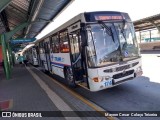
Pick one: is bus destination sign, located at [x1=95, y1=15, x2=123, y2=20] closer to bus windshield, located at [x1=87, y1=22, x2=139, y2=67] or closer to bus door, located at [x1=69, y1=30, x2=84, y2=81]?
bus windshield, located at [x1=87, y1=22, x2=139, y2=67]

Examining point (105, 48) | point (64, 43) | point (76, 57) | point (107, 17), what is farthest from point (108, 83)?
point (64, 43)

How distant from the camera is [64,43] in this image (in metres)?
9.72

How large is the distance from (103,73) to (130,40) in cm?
183

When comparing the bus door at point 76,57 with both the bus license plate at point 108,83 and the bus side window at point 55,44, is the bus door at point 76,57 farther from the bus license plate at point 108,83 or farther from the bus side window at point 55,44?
the bus side window at point 55,44

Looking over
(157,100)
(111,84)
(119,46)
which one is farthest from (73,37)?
(157,100)

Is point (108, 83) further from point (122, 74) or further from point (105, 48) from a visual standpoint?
point (105, 48)

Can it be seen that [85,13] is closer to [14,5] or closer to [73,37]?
[73,37]

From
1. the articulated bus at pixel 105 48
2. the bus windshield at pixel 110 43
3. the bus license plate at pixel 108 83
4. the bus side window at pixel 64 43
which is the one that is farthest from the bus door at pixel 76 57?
the bus license plate at pixel 108 83

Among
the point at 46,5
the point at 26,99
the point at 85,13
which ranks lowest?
the point at 26,99

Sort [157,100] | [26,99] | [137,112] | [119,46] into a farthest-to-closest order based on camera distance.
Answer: [26,99] < [119,46] < [157,100] < [137,112]

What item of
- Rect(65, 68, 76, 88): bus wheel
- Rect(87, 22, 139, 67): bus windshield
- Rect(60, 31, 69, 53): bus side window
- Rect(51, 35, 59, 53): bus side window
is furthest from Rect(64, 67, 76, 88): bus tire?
Rect(87, 22, 139, 67): bus windshield

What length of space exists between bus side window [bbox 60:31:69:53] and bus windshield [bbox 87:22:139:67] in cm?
241

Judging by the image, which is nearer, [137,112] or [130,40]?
[137,112]

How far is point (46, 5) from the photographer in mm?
13711
